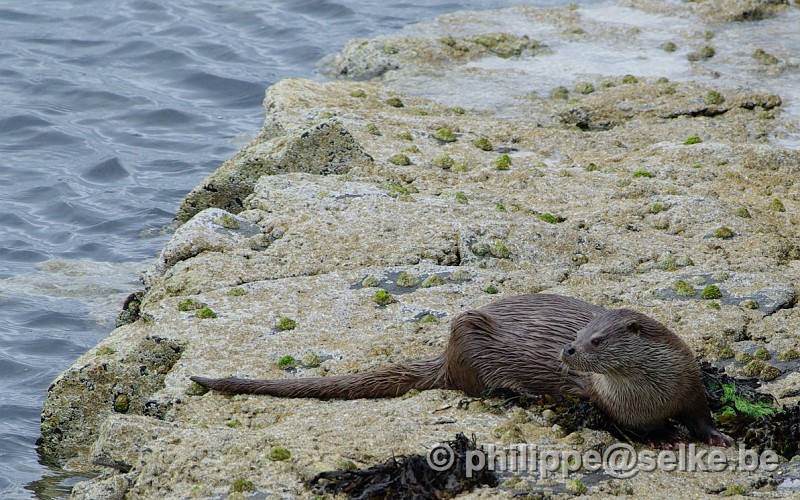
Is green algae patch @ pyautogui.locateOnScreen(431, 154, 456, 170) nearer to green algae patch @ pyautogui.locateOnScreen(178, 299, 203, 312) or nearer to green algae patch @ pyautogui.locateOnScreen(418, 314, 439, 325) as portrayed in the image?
green algae patch @ pyautogui.locateOnScreen(418, 314, 439, 325)

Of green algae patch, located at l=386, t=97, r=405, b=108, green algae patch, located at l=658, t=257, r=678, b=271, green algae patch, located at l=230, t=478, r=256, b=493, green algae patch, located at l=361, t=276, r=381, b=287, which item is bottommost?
green algae patch, located at l=230, t=478, r=256, b=493

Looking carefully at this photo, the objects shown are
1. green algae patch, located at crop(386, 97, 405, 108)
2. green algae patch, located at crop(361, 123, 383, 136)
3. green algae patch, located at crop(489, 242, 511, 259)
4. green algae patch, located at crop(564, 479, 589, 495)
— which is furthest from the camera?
green algae patch, located at crop(386, 97, 405, 108)

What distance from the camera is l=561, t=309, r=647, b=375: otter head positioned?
486cm

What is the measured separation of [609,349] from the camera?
486 cm

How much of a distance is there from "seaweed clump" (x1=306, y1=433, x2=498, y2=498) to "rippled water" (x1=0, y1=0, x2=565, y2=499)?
233 centimetres

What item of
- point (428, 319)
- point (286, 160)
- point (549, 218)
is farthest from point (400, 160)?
point (428, 319)

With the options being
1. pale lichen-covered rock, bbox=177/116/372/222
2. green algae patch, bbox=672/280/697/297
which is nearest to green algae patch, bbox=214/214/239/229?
pale lichen-covered rock, bbox=177/116/372/222

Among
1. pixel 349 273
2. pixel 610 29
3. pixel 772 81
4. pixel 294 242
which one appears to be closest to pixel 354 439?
pixel 349 273

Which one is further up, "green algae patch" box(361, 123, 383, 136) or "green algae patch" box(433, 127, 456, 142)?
"green algae patch" box(361, 123, 383, 136)

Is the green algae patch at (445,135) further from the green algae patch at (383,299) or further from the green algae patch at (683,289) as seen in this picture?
the green algae patch at (683,289)

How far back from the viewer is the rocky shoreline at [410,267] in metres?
4.95

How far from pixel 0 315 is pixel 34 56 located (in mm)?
7569

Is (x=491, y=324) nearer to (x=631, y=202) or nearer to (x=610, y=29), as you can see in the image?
(x=631, y=202)

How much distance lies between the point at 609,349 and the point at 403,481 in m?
1.15
